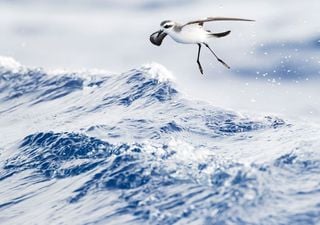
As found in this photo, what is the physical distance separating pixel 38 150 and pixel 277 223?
42673mm

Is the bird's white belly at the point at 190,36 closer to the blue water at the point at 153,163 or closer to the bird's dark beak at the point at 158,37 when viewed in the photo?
the bird's dark beak at the point at 158,37

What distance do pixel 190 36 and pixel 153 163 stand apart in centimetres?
6302

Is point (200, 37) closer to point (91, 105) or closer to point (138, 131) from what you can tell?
point (138, 131)

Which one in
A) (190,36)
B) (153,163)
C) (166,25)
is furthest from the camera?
(153,163)

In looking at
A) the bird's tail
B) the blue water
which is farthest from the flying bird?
the blue water

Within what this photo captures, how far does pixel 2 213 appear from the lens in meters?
84.8

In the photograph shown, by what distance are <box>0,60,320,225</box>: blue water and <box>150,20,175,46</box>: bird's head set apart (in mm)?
40250

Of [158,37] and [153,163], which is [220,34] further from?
[153,163]

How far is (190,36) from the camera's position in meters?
26.2

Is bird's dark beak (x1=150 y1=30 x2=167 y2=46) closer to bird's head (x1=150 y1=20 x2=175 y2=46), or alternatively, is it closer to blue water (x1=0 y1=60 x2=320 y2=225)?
bird's head (x1=150 y1=20 x2=175 y2=46)

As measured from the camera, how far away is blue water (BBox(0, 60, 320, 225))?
75938 mm

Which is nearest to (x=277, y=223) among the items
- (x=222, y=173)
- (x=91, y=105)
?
(x=222, y=173)

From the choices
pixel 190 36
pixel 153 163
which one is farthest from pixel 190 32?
pixel 153 163

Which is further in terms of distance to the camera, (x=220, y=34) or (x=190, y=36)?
(x=220, y=34)
